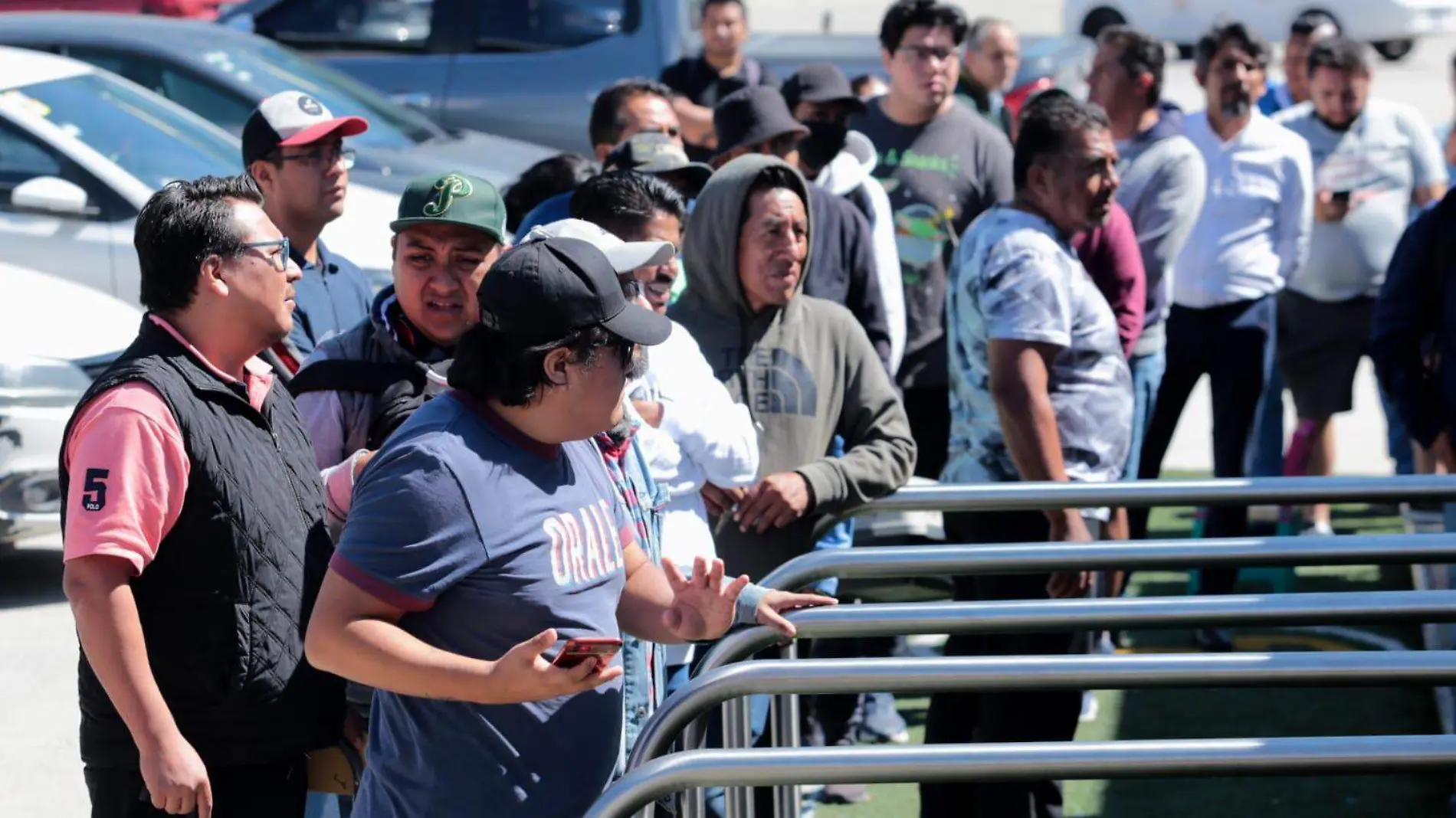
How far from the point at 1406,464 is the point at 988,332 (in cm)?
375

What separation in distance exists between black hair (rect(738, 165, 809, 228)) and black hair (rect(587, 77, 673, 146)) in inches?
69.2

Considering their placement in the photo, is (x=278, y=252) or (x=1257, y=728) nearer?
(x=278, y=252)

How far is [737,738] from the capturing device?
3.20 m

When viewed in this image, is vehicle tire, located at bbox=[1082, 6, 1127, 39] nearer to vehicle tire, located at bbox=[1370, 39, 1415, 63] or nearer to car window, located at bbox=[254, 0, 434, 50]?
car window, located at bbox=[254, 0, 434, 50]

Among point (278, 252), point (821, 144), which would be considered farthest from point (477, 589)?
point (821, 144)

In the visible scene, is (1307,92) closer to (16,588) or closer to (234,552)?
(16,588)

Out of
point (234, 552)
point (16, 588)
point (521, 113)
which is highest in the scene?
point (234, 552)

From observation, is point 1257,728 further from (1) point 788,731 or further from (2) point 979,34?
(2) point 979,34

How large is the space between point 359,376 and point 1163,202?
3657mm

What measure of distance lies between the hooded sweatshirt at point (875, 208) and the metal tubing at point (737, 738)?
2.30 m

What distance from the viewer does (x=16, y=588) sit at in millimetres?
6871

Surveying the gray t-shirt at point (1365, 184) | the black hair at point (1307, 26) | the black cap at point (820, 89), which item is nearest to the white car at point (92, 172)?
the black cap at point (820, 89)

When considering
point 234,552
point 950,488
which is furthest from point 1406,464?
point 234,552

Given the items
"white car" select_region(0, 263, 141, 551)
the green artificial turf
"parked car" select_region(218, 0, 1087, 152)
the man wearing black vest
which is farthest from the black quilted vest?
"parked car" select_region(218, 0, 1087, 152)
